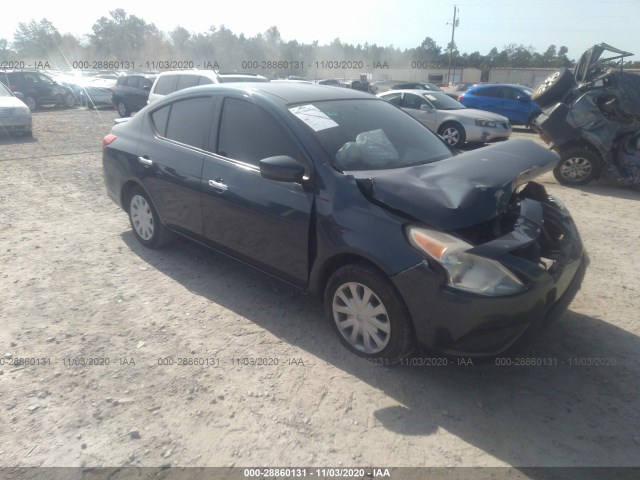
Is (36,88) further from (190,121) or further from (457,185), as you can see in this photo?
(457,185)

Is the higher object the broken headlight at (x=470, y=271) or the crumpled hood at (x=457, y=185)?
the crumpled hood at (x=457, y=185)

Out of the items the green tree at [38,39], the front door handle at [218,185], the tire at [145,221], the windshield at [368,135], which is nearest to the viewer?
the windshield at [368,135]

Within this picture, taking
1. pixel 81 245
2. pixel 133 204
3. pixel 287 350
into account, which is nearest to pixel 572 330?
pixel 287 350

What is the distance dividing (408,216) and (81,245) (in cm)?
383

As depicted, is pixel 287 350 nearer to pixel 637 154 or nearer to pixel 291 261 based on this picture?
pixel 291 261

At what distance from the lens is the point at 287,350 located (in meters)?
3.27

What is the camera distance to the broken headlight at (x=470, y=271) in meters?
2.54

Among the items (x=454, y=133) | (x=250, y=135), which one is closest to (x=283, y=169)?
(x=250, y=135)

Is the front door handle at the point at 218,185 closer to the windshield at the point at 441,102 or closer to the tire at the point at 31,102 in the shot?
the windshield at the point at 441,102

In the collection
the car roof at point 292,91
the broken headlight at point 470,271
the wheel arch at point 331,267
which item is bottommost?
the wheel arch at point 331,267

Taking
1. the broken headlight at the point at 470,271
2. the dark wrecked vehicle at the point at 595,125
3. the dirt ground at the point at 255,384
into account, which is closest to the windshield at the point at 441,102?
the dark wrecked vehicle at the point at 595,125

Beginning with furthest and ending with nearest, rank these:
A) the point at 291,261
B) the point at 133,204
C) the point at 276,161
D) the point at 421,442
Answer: the point at 133,204, the point at 291,261, the point at 276,161, the point at 421,442

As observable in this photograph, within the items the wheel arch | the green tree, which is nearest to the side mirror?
the wheel arch

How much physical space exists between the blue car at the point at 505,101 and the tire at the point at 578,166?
8793 mm
